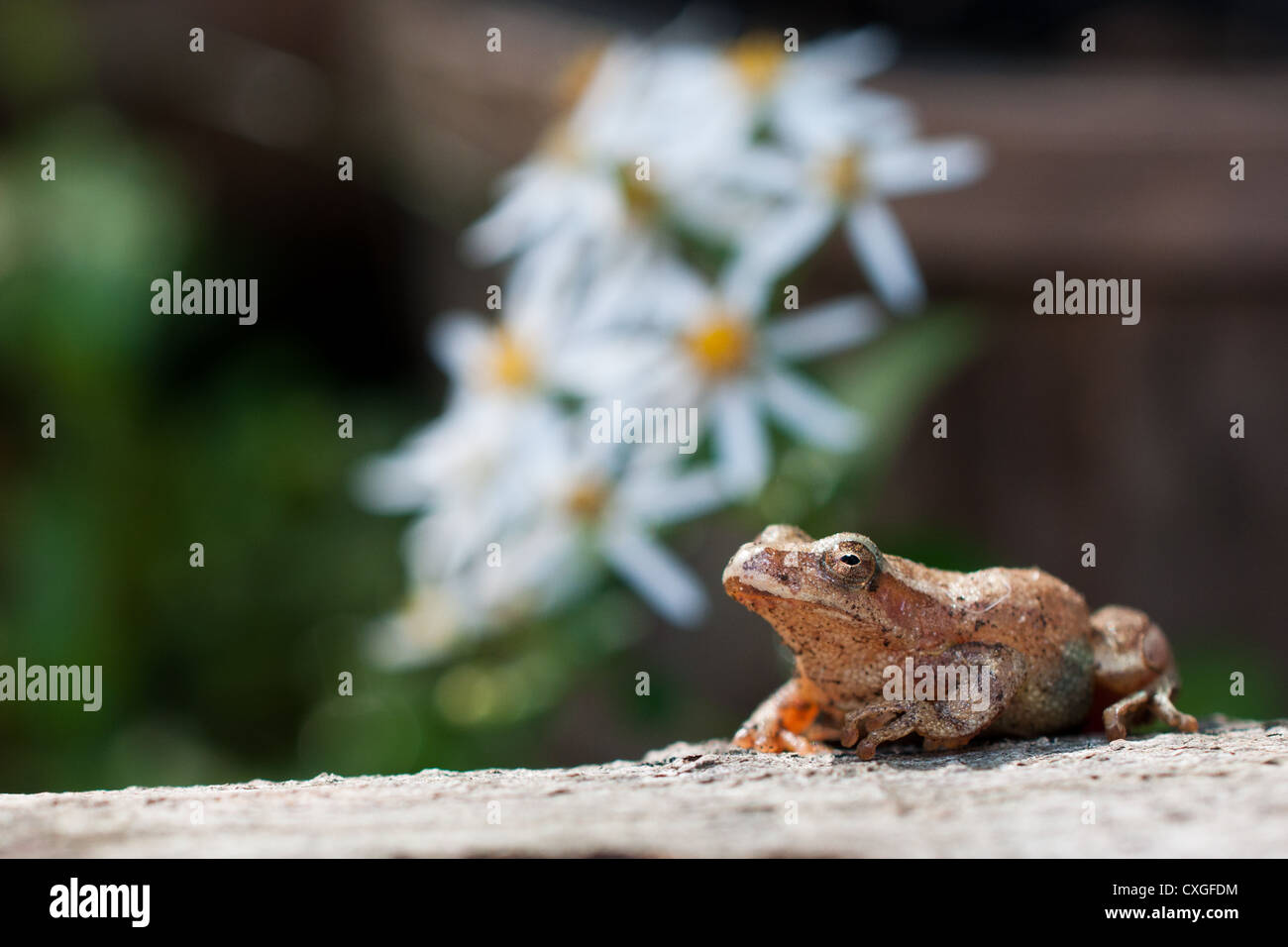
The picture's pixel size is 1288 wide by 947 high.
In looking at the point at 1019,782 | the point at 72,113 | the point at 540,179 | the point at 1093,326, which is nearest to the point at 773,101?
the point at 540,179

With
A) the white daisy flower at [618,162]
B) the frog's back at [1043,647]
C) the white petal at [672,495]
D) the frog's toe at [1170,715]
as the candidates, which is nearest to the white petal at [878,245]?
the white daisy flower at [618,162]

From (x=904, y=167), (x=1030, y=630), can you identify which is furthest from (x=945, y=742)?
(x=904, y=167)

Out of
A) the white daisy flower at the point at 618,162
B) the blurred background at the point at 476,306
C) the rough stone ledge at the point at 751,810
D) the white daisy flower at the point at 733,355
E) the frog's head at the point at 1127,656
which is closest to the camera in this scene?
the rough stone ledge at the point at 751,810

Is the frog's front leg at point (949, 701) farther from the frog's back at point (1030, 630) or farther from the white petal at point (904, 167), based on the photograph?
the white petal at point (904, 167)

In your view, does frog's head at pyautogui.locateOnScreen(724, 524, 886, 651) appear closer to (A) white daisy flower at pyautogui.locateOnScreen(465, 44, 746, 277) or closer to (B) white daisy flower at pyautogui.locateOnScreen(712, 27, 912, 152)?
(A) white daisy flower at pyautogui.locateOnScreen(465, 44, 746, 277)

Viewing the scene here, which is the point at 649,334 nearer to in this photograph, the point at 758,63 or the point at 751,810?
the point at 758,63

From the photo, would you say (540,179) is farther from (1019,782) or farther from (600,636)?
(1019,782)
